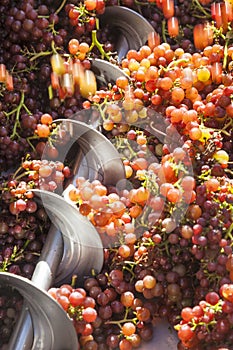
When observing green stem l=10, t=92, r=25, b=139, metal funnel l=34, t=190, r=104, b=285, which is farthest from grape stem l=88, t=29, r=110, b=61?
metal funnel l=34, t=190, r=104, b=285

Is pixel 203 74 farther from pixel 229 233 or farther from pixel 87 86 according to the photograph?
pixel 229 233

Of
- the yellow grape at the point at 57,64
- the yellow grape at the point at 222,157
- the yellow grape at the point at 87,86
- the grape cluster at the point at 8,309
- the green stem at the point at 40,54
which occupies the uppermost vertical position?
the green stem at the point at 40,54

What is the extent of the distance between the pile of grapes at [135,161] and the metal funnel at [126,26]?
0.9 inches

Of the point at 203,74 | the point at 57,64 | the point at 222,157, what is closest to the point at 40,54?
the point at 57,64

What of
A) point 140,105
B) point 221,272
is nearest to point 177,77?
point 140,105

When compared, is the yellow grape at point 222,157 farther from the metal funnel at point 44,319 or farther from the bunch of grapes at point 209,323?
the metal funnel at point 44,319

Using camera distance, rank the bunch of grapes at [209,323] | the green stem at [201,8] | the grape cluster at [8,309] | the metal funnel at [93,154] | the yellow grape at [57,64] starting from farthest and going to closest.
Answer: the green stem at [201,8], the yellow grape at [57,64], the metal funnel at [93,154], the grape cluster at [8,309], the bunch of grapes at [209,323]

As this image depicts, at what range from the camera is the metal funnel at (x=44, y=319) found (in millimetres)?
1064

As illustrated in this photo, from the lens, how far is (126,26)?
1.60 metres

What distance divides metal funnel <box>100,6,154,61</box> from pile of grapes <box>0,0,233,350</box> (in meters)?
0.02

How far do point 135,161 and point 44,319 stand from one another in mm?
356

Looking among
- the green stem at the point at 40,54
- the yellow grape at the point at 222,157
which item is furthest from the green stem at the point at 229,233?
the green stem at the point at 40,54

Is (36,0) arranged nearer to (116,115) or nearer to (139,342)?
(116,115)

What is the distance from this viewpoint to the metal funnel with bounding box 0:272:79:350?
3.49 feet
